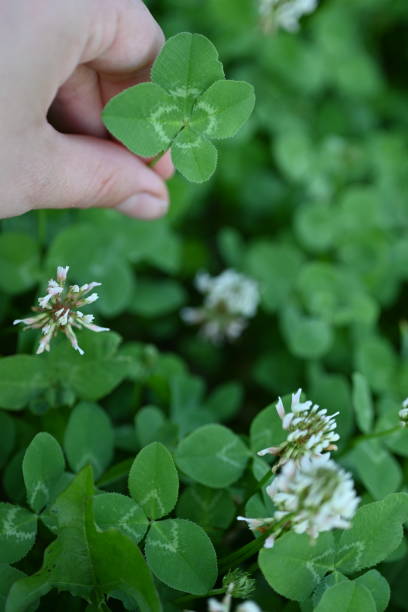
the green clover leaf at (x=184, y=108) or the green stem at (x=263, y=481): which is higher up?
the green clover leaf at (x=184, y=108)

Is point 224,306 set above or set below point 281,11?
below

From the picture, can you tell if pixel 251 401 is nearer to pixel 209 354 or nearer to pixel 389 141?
pixel 209 354

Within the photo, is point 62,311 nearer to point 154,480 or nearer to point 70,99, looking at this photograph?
point 154,480

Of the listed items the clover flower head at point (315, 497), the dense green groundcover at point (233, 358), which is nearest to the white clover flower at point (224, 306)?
the dense green groundcover at point (233, 358)

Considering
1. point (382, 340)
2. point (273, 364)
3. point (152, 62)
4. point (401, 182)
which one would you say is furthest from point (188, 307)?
point (152, 62)

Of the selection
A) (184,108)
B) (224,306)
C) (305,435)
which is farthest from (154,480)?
(224,306)

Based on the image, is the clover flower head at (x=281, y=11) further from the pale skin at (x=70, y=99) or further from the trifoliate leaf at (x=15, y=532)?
the trifoliate leaf at (x=15, y=532)
